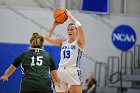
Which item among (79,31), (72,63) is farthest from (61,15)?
(72,63)

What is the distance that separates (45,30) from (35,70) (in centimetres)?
1079

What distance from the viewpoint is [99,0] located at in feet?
51.3

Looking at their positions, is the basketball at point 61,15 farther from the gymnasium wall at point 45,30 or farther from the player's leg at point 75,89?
the gymnasium wall at point 45,30

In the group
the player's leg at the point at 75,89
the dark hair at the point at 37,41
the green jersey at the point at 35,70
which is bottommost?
the player's leg at the point at 75,89

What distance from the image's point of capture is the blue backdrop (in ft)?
44.9

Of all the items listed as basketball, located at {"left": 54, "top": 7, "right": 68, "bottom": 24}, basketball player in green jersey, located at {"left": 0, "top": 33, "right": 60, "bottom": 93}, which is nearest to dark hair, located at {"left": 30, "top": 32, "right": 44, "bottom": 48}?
basketball player in green jersey, located at {"left": 0, "top": 33, "right": 60, "bottom": 93}

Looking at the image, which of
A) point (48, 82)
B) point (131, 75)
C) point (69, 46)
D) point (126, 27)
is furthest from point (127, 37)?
point (48, 82)

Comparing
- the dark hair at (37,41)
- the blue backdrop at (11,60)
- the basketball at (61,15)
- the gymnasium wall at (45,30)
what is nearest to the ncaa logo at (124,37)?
the gymnasium wall at (45,30)

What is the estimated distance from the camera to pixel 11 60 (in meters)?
14.0

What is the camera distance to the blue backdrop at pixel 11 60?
13689 millimetres

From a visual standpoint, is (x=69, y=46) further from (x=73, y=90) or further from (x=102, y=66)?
(x=102, y=66)

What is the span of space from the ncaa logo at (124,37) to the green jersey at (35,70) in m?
11.7

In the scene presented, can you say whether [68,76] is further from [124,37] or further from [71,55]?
[124,37]

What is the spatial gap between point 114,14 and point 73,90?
34.5ft
